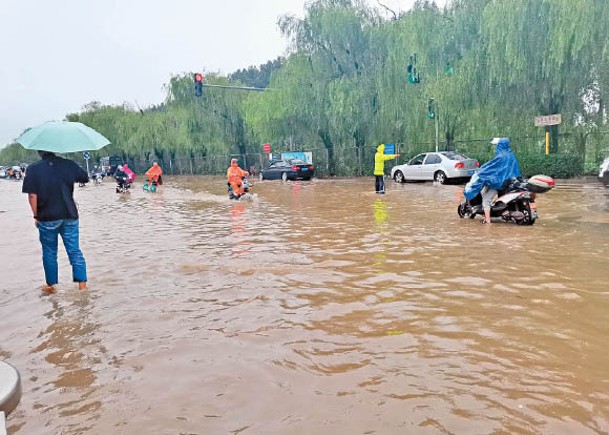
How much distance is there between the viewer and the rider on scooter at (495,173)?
9.78 m

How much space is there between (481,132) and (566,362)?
24418mm

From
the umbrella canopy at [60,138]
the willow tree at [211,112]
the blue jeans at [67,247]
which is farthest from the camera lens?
the willow tree at [211,112]

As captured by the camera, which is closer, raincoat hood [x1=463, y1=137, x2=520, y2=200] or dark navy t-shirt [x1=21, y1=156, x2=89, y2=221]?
dark navy t-shirt [x1=21, y1=156, x2=89, y2=221]

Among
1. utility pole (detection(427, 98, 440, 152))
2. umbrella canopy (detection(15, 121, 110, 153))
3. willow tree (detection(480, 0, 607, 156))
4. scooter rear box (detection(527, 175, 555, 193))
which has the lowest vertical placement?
scooter rear box (detection(527, 175, 555, 193))

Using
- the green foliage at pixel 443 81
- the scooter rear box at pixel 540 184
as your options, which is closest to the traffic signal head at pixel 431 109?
the green foliage at pixel 443 81

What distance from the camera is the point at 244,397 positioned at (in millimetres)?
3229

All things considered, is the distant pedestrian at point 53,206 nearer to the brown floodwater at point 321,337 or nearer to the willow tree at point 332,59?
the brown floodwater at point 321,337

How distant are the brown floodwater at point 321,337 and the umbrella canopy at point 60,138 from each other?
168cm

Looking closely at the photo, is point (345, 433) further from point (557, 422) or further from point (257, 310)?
point (257, 310)

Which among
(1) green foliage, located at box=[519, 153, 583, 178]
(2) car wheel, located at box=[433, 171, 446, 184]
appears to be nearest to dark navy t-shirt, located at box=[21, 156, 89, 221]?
(2) car wheel, located at box=[433, 171, 446, 184]

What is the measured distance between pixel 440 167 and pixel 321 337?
19.7 metres

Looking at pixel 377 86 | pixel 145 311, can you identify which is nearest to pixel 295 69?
pixel 377 86

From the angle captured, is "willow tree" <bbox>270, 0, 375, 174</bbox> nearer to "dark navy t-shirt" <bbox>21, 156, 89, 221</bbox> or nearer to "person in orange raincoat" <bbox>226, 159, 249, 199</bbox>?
"person in orange raincoat" <bbox>226, 159, 249, 199</bbox>

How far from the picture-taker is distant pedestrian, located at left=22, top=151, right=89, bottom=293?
5758mm
